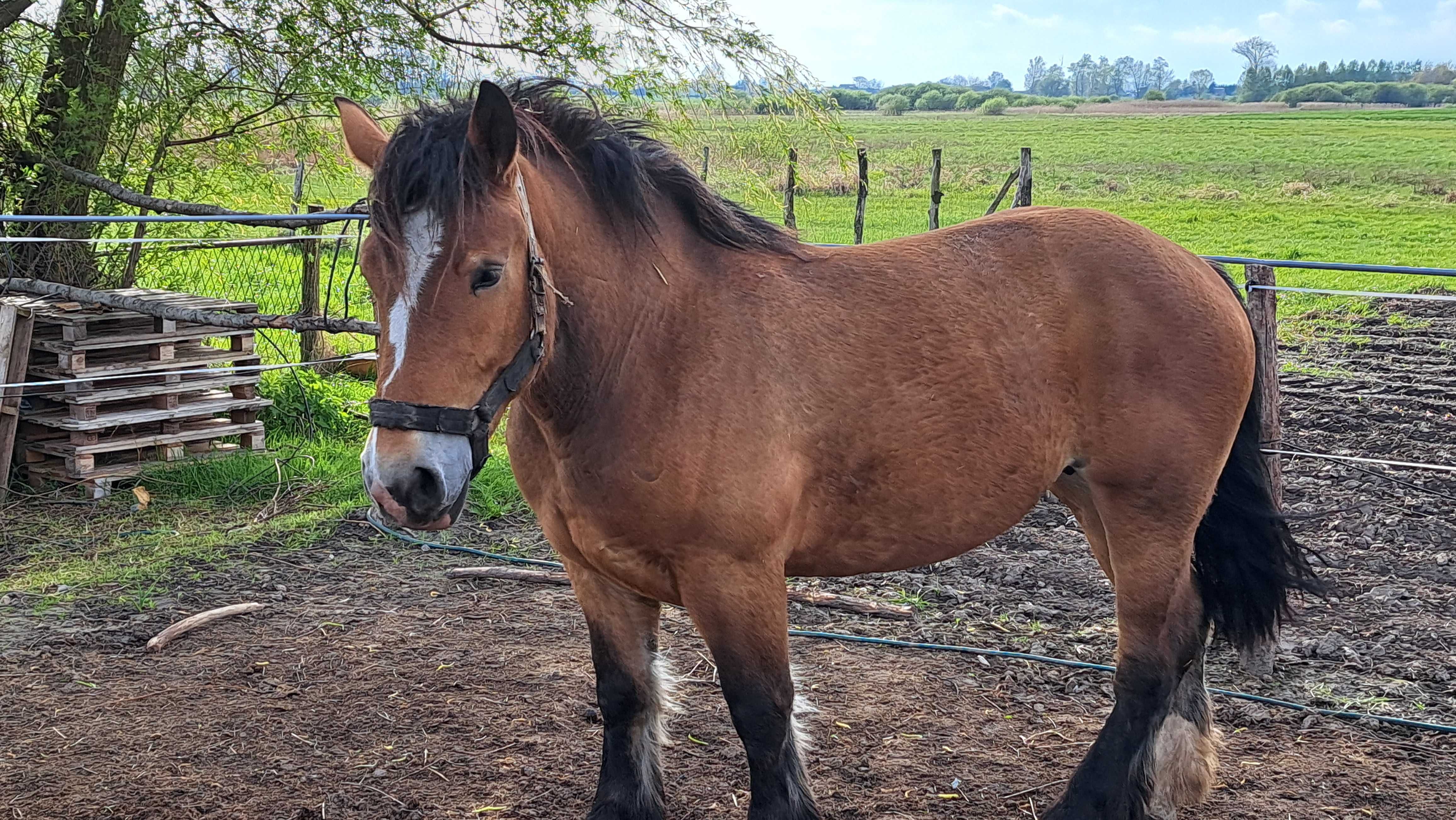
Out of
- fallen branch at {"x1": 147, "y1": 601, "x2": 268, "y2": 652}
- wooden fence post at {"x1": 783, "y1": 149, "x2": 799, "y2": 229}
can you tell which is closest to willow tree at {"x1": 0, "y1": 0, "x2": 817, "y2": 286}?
fallen branch at {"x1": 147, "y1": 601, "x2": 268, "y2": 652}

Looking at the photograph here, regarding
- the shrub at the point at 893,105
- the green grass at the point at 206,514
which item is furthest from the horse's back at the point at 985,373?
the shrub at the point at 893,105

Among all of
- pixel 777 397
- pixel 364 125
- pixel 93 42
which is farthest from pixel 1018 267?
pixel 93 42

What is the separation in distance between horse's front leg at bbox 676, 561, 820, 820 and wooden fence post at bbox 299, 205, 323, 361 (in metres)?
4.77

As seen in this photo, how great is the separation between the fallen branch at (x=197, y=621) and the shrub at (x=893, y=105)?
58866 millimetres

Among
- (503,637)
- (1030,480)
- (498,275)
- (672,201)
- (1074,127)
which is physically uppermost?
(1074,127)

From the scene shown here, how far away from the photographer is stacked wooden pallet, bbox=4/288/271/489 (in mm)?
5949

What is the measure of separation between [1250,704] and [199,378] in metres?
5.80

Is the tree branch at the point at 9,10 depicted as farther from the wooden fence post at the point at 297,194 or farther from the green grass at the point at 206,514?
the green grass at the point at 206,514

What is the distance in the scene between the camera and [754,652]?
252cm

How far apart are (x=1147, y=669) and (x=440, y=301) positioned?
2157 mm

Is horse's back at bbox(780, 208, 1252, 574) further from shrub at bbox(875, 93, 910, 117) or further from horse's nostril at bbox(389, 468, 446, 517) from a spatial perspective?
shrub at bbox(875, 93, 910, 117)

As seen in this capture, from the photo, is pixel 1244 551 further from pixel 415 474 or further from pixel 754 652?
pixel 415 474

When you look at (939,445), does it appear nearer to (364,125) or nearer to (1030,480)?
(1030,480)

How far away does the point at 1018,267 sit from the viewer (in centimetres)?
289
